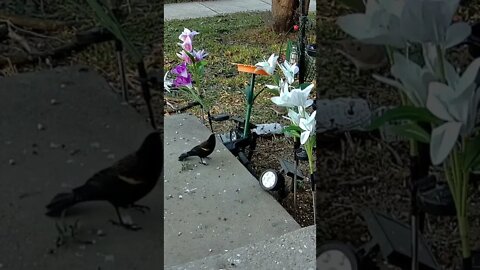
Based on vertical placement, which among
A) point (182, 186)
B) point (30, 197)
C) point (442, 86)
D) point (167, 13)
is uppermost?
point (442, 86)

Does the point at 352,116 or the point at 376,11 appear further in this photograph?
the point at 352,116

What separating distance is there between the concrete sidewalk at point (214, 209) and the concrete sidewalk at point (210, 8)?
15.2 feet

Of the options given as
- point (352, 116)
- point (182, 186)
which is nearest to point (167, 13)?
point (182, 186)

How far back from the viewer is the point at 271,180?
10.5ft

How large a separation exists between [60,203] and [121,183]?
0.12m

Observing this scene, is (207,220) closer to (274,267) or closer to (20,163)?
(274,267)

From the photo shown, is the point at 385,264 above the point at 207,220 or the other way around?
above

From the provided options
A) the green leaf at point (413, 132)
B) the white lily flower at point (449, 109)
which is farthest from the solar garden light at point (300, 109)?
the white lily flower at point (449, 109)

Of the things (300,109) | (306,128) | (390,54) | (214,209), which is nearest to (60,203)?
(390,54)

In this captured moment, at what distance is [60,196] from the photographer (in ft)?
4.70

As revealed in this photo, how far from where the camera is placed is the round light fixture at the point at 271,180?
10.4 ft

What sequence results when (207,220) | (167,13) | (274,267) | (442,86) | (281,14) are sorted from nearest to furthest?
1. (442,86)
2. (274,267)
3. (207,220)
4. (281,14)
5. (167,13)

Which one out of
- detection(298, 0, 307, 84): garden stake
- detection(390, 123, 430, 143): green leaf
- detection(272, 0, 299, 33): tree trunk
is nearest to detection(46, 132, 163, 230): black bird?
detection(390, 123, 430, 143): green leaf

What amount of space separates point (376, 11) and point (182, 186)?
2.17 m
